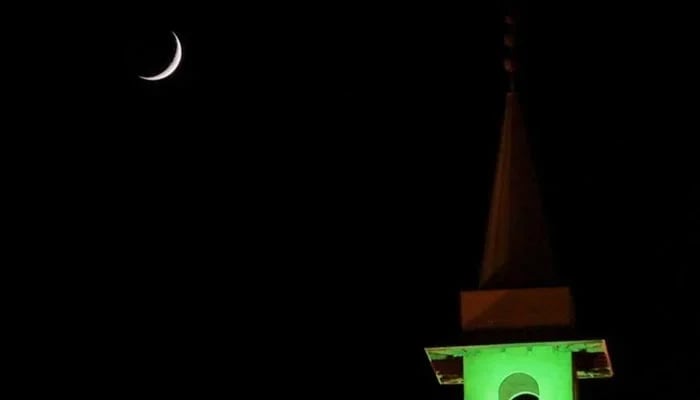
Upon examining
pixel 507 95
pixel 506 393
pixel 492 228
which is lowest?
pixel 506 393

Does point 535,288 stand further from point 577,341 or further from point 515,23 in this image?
point 515,23

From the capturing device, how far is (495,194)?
17844mm

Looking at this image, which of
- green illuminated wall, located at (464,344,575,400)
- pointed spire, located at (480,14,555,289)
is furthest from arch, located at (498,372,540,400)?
pointed spire, located at (480,14,555,289)

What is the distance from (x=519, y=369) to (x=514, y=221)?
1.81m

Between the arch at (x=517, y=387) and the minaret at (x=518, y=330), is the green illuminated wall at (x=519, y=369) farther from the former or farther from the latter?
the arch at (x=517, y=387)

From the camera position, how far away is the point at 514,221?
17.5 metres

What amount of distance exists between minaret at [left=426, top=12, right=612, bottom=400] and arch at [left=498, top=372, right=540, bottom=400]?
0.01 metres

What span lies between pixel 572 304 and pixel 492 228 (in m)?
1.39

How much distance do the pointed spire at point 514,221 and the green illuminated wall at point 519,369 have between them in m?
0.75

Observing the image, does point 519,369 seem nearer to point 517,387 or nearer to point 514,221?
point 517,387

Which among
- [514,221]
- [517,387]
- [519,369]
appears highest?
[514,221]

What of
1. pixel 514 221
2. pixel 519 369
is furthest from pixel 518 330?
pixel 514 221

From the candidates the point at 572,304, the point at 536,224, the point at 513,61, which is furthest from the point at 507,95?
the point at 572,304

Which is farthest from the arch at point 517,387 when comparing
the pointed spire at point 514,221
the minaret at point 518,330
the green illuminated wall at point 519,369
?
the pointed spire at point 514,221
